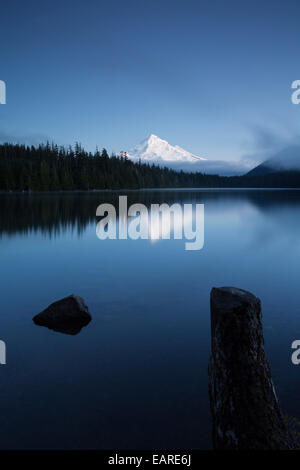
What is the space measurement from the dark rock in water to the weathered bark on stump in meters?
5.67

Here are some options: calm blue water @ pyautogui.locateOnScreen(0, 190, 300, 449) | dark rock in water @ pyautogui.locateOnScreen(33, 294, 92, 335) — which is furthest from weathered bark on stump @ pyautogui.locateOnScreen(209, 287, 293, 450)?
dark rock in water @ pyautogui.locateOnScreen(33, 294, 92, 335)

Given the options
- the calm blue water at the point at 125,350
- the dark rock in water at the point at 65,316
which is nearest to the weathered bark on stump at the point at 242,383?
the calm blue water at the point at 125,350

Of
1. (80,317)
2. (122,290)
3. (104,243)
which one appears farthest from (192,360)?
(104,243)

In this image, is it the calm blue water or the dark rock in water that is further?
the dark rock in water

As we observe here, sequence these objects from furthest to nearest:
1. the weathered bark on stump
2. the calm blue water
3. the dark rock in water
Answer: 1. the dark rock in water
2. the calm blue water
3. the weathered bark on stump

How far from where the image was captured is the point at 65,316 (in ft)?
31.3

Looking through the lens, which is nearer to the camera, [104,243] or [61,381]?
[61,381]

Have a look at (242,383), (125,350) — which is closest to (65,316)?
(125,350)

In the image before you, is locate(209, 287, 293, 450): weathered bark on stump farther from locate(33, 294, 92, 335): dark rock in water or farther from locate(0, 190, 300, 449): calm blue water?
locate(33, 294, 92, 335): dark rock in water

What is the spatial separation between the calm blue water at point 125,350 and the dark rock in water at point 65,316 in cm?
38

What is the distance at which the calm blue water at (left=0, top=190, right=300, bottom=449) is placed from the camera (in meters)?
5.45
